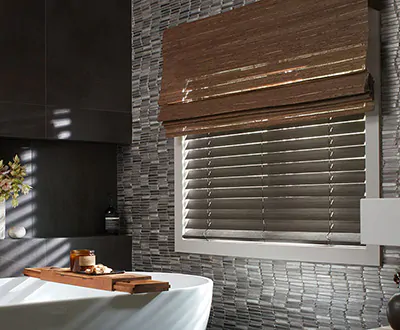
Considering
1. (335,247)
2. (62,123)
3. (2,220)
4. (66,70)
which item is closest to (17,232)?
(2,220)

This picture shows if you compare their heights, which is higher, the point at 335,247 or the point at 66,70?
the point at 66,70

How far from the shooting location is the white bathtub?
2.76 meters

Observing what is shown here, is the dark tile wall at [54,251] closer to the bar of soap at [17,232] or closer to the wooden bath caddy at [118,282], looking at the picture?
the bar of soap at [17,232]

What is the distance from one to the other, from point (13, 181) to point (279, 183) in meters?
1.66

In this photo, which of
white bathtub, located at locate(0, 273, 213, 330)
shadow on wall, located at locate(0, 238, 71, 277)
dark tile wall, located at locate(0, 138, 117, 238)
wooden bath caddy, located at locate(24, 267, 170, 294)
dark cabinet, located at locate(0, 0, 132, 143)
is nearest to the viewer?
white bathtub, located at locate(0, 273, 213, 330)

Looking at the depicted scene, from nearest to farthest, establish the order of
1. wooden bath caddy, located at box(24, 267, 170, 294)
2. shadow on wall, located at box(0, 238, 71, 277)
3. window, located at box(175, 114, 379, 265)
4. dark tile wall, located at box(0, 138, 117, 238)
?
wooden bath caddy, located at box(24, 267, 170, 294), window, located at box(175, 114, 379, 265), shadow on wall, located at box(0, 238, 71, 277), dark tile wall, located at box(0, 138, 117, 238)

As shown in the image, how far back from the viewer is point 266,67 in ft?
12.2

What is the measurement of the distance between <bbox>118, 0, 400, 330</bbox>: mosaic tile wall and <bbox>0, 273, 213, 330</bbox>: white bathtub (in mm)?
407

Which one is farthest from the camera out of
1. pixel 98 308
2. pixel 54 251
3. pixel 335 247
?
pixel 54 251

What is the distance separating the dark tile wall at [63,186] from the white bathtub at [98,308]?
0.94 metres

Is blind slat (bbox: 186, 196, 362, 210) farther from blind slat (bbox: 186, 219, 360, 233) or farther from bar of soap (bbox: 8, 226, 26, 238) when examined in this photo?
bar of soap (bbox: 8, 226, 26, 238)

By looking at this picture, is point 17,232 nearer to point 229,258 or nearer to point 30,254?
point 30,254

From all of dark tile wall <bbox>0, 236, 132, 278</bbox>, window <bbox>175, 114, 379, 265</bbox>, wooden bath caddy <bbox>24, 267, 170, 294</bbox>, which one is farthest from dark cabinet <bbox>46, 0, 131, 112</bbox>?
wooden bath caddy <bbox>24, 267, 170, 294</bbox>

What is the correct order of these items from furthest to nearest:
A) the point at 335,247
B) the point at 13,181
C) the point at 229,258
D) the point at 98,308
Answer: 1. the point at 13,181
2. the point at 229,258
3. the point at 335,247
4. the point at 98,308
